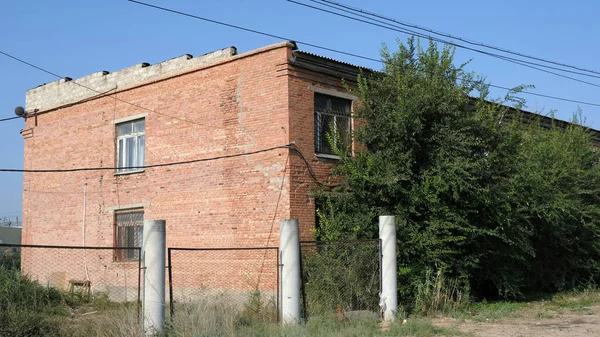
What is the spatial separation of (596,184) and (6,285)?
17443mm

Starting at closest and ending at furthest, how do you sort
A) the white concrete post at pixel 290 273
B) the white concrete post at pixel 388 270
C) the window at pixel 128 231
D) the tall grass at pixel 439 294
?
the white concrete post at pixel 290 273 → the white concrete post at pixel 388 270 → the tall grass at pixel 439 294 → the window at pixel 128 231

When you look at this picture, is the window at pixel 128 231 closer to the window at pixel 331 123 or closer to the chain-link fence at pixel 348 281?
the window at pixel 331 123

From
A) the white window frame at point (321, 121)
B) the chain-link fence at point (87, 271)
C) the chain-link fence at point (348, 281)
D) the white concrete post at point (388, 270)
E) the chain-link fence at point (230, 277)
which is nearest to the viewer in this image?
the white concrete post at point (388, 270)

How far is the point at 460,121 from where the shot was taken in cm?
1538

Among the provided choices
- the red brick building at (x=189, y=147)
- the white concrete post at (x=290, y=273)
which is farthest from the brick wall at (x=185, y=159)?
the white concrete post at (x=290, y=273)

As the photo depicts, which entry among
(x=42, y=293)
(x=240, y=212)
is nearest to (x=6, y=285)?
(x=42, y=293)

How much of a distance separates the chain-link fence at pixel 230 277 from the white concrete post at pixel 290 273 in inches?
75.7

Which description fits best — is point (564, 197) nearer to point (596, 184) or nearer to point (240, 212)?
point (596, 184)

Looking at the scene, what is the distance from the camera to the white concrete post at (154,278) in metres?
10.2

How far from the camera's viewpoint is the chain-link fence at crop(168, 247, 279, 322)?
599 inches

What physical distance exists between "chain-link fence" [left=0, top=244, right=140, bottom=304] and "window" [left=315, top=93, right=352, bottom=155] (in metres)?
6.02

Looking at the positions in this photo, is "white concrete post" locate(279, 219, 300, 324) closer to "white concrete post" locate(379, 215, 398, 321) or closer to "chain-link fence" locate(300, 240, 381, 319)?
"chain-link fence" locate(300, 240, 381, 319)

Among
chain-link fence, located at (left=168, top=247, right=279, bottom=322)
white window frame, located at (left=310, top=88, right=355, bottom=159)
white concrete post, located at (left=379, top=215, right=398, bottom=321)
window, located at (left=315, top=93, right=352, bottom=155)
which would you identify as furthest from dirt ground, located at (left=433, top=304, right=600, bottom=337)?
window, located at (left=315, top=93, right=352, bottom=155)

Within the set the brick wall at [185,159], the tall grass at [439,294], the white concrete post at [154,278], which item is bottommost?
the tall grass at [439,294]
